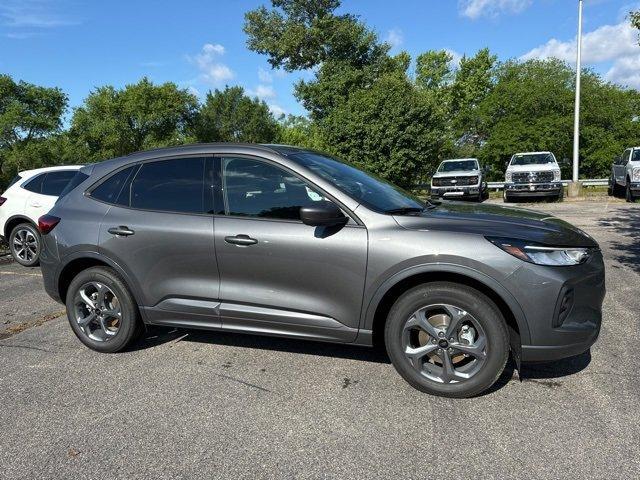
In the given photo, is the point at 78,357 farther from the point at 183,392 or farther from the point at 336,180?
the point at 336,180

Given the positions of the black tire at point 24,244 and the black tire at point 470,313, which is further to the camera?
the black tire at point 24,244

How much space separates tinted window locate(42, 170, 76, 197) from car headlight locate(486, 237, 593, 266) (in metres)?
7.90

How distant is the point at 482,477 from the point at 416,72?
2068 inches

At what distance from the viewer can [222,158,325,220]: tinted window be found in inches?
142

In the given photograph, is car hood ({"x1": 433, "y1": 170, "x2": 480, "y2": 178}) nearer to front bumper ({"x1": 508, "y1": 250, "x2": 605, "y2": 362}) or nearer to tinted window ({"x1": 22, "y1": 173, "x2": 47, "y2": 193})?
tinted window ({"x1": 22, "y1": 173, "x2": 47, "y2": 193})

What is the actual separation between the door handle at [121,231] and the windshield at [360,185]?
1439 millimetres

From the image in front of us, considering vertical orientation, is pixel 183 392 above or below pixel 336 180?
below

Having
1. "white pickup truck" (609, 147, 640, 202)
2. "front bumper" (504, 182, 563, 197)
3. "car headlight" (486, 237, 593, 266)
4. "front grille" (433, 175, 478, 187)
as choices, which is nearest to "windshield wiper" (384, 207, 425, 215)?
"car headlight" (486, 237, 593, 266)

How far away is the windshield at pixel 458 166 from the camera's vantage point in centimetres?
2011

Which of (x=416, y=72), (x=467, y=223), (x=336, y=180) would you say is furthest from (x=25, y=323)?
(x=416, y=72)

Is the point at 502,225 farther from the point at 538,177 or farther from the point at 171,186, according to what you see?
the point at 538,177

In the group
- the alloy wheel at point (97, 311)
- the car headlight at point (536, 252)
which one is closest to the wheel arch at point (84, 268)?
the alloy wheel at point (97, 311)

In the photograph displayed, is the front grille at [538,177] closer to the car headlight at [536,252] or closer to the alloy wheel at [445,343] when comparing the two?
the car headlight at [536,252]

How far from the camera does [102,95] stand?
150 ft
